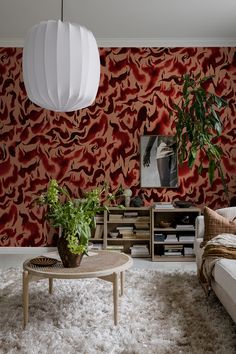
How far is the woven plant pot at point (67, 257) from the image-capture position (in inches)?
120

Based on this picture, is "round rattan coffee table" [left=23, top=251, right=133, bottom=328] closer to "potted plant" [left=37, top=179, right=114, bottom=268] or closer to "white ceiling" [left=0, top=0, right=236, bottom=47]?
"potted plant" [left=37, top=179, right=114, bottom=268]

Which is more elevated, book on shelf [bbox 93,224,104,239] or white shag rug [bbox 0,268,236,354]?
book on shelf [bbox 93,224,104,239]

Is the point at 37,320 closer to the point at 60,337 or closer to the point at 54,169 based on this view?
the point at 60,337

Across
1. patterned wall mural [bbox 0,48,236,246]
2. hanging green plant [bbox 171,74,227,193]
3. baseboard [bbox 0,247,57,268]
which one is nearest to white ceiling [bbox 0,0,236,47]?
patterned wall mural [bbox 0,48,236,246]

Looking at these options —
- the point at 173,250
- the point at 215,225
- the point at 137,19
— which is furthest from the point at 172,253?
the point at 137,19

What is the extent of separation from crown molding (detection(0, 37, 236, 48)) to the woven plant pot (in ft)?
11.5

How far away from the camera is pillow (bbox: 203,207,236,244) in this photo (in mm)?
3846

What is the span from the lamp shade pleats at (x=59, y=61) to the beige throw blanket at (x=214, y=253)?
1608mm

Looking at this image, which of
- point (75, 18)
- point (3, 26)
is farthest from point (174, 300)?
point (3, 26)

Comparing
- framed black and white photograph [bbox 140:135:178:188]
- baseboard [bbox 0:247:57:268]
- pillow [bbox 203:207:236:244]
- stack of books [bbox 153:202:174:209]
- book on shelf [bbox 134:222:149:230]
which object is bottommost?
baseboard [bbox 0:247:57:268]

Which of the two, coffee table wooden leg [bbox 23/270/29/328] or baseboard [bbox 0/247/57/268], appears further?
baseboard [bbox 0/247/57/268]

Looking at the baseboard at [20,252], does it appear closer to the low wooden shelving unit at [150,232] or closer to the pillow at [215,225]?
the low wooden shelving unit at [150,232]

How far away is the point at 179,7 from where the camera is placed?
468 centimetres

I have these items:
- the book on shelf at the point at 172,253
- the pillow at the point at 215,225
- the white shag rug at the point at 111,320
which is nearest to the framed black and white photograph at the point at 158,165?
the book on shelf at the point at 172,253
